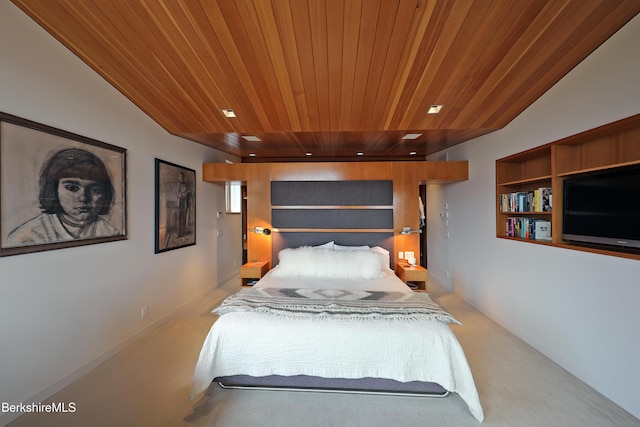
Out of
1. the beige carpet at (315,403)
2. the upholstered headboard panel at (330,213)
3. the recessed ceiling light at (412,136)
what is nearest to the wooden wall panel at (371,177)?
the upholstered headboard panel at (330,213)

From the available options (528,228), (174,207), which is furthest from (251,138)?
(528,228)

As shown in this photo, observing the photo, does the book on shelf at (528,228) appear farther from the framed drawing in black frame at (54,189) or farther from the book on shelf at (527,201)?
the framed drawing in black frame at (54,189)

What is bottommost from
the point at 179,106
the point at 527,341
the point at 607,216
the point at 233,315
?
the point at 527,341

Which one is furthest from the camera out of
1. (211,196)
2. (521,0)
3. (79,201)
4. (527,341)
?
(211,196)

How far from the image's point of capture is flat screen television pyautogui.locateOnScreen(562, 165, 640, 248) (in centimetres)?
189

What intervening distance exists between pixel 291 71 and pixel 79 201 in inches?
82.6

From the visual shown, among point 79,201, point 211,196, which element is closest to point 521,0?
point 79,201

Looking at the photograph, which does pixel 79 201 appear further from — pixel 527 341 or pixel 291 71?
pixel 527 341

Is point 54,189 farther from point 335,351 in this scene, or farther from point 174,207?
point 335,351

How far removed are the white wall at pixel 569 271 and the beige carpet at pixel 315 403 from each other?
0.25m

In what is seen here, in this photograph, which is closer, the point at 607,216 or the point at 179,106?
the point at 607,216

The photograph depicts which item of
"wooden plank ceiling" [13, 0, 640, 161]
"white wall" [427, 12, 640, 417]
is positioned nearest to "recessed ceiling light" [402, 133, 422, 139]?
"wooden plank ceiling" [13, 0, 640, 161]

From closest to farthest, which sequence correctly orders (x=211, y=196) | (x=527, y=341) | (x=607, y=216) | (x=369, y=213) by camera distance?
(x=607, y=216)
(x=527, y=341)
(x=369, y=213)
(x=211, y=196)

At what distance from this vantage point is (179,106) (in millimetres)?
2875
